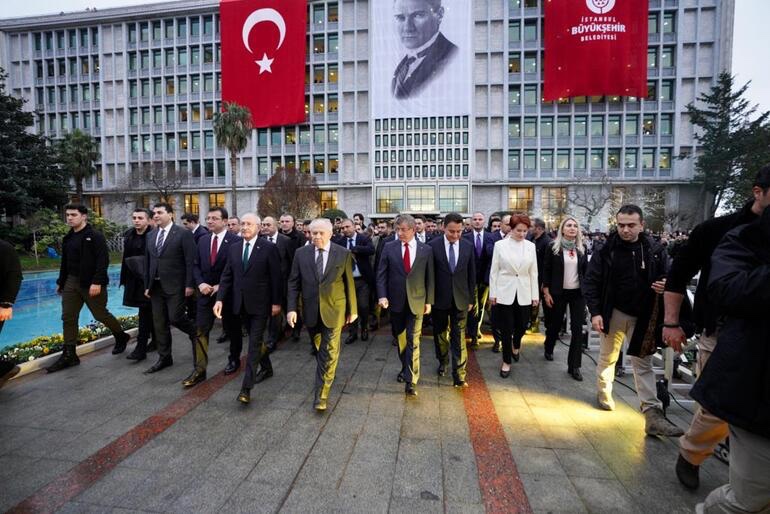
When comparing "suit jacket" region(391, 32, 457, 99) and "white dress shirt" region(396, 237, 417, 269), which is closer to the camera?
"white dress shirt" region(396, 237, 417, 269)

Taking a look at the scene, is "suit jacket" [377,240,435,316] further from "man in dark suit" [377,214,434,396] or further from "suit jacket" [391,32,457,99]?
"suit jacket" [391,32,457,99]

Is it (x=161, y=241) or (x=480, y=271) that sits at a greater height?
(x=161, y=241)

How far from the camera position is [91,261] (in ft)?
17.8

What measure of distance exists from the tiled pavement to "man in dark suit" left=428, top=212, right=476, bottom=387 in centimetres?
46

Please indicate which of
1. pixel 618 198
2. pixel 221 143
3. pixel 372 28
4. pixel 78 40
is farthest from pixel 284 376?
pixel 78 40

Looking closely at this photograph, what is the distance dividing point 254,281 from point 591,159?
139ft

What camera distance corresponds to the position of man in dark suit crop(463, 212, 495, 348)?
6418 mm

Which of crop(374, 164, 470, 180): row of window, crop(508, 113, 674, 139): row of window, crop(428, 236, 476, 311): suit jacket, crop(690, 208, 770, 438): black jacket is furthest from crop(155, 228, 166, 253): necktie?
crop(508, 113, 674, 139): row of window

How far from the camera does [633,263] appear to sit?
370cm

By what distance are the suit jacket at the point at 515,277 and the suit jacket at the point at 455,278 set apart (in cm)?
51

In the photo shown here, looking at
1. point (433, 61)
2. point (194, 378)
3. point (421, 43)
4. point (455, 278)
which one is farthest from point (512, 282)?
point (421, 43)

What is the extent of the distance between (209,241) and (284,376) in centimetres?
233

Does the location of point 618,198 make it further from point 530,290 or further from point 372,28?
point 530,290

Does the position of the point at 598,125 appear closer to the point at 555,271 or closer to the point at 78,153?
the point at 555,271
